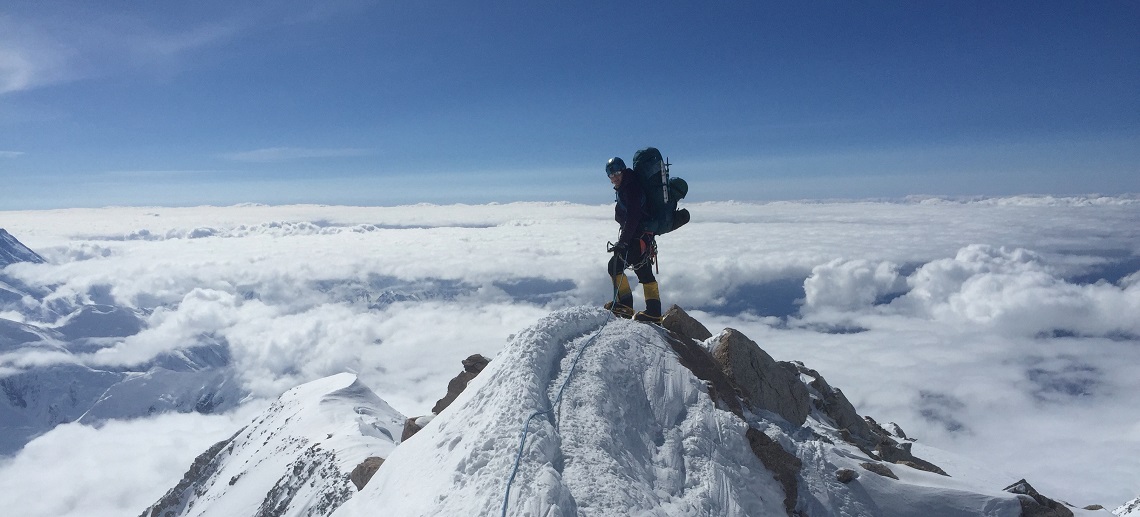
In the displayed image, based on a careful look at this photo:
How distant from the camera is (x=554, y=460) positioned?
787 cm

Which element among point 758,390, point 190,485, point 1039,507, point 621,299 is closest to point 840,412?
point 758,390

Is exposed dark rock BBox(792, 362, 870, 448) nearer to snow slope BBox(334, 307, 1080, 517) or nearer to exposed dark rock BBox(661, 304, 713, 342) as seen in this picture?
snow slope BBox(334, 307, 1080, 517)

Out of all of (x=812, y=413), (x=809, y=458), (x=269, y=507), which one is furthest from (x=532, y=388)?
(x=269, y=507)

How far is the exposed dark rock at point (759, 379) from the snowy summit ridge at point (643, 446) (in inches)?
1.5

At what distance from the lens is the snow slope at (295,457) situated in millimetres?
33844

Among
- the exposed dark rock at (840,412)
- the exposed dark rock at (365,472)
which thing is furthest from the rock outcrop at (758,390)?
the exposed dark rock at (365,472)

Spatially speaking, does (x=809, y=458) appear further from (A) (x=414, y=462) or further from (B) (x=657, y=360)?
(A) (x=414, y=462)

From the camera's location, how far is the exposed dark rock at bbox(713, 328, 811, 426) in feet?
43.0

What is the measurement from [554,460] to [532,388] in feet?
5.85

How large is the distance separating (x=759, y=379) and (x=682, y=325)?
8.34ft

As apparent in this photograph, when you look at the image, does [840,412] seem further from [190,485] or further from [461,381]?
[190,485]

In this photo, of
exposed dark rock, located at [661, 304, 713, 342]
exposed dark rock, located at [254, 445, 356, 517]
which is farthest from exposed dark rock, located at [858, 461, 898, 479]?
exposed dark rock, located at [254, 445, 356, 517]

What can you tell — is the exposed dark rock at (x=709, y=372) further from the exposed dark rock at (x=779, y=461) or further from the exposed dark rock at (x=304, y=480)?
the exposed dark rock at (x=304, y=480)

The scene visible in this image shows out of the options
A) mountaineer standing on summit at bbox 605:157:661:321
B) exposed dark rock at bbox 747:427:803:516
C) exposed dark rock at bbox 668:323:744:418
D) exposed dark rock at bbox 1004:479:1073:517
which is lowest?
exposed dark rock at bbox 1004:479:1073:517
